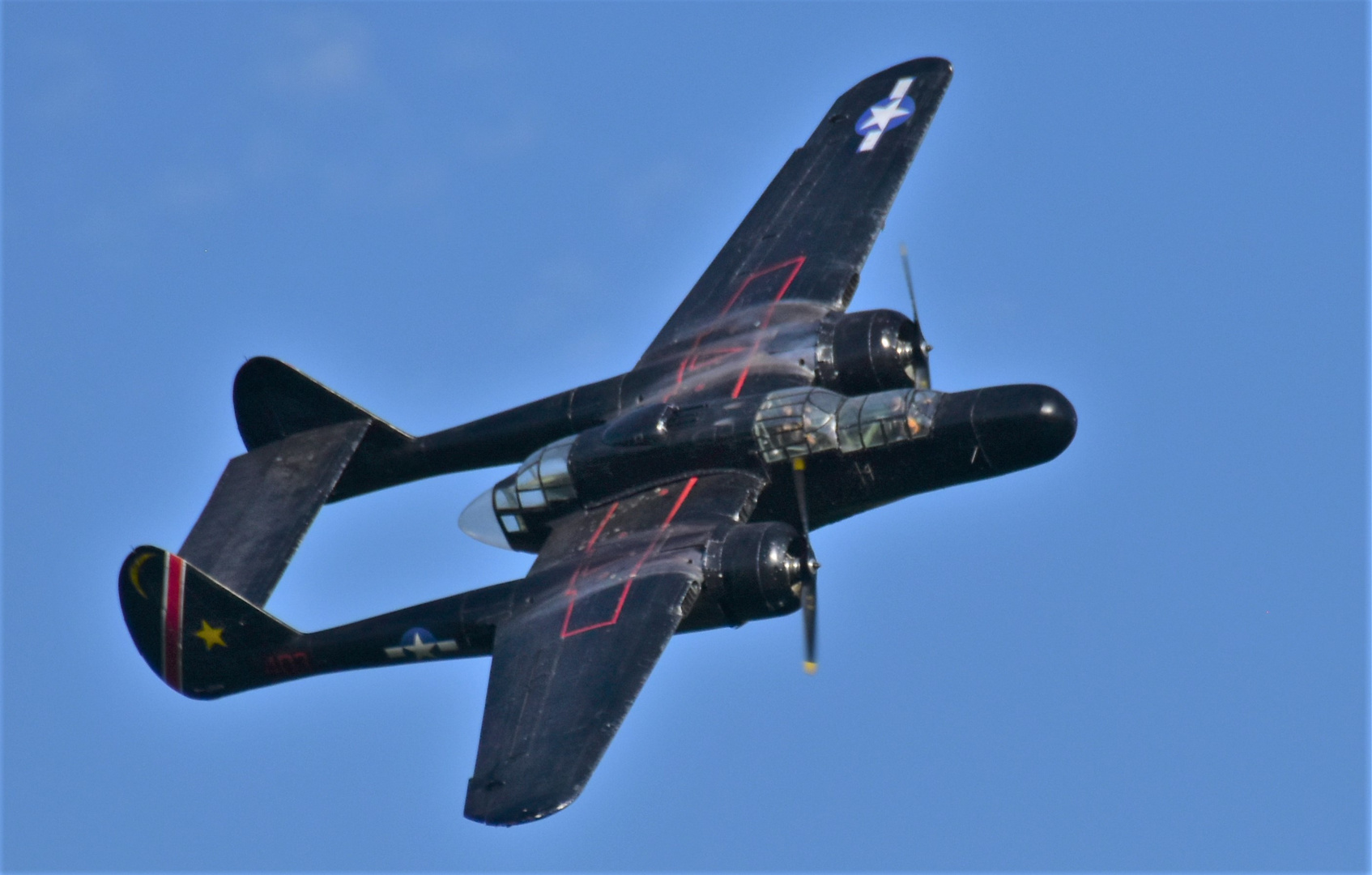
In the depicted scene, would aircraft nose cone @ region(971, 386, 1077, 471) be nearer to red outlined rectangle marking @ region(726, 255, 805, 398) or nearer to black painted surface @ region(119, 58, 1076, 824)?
black painted surface @ region(119, 58, 1076, 824)

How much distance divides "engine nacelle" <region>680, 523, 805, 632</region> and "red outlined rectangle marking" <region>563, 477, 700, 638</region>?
1.16 metres

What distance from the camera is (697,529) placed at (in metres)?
36.4

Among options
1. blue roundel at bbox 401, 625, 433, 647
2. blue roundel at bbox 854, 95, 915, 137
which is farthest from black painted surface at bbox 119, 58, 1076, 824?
blue roundel at bbox 854, 95, 915, 137

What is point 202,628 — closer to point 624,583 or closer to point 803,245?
point 624,583

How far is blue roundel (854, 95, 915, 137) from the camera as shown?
4528 centimetres

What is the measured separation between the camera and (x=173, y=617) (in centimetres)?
3878

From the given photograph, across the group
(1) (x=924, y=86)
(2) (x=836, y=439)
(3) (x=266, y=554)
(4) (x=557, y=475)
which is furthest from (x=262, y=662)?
(1) (x=924, y=86)

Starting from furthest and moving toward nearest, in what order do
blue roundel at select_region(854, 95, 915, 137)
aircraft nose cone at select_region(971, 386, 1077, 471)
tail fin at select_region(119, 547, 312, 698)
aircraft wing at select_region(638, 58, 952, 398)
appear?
blue roundel at select_region(854, 95, 915, 137), aircraft wing at select_region(638, 58, 952, 398), tail fin at select_region(119, 547, 312, 698), aircraft nose cone at select_region(971, 386, 1077, 471)

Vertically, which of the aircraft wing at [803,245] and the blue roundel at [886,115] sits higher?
the blue roundel at [886,115]

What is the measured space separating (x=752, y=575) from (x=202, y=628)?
10.1 metres

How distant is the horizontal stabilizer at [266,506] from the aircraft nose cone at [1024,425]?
486 inches

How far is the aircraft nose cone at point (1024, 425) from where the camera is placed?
120ft

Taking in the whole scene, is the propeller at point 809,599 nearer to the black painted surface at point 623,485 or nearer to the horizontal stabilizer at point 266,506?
the black painted surface at point 623,485

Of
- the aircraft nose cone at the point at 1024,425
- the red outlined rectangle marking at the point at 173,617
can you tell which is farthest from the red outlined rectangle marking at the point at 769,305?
the red outlined rectangle marking at the point at 173,617
